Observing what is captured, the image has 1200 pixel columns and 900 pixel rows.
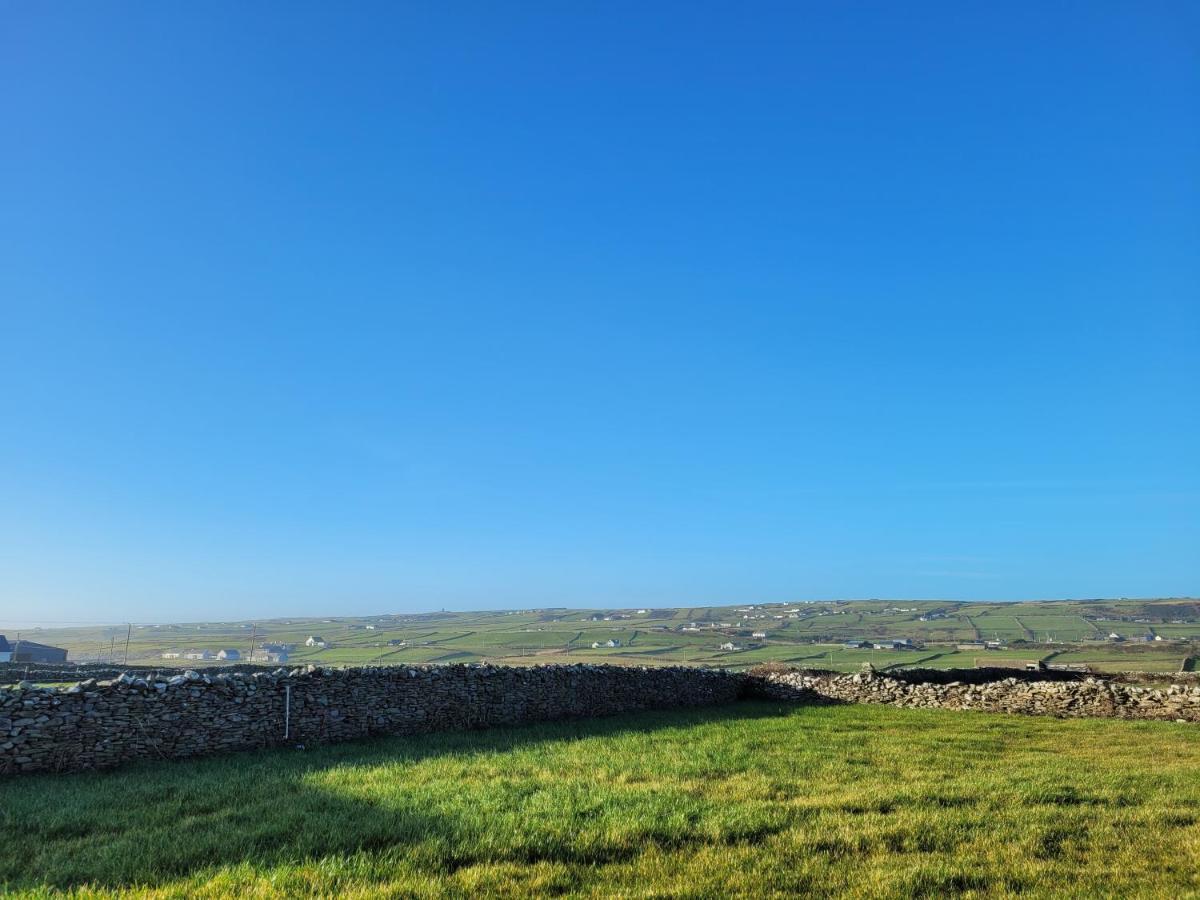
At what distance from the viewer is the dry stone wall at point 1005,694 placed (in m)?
23.6

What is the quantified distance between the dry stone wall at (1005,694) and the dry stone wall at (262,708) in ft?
32.4

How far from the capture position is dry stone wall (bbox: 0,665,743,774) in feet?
44.7

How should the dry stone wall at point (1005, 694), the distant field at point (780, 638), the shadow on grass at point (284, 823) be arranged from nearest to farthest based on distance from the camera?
the shadow on grass at point (284, 823)
the dry stone wall at point (1005, 694)
the distant field at point (780, 638)

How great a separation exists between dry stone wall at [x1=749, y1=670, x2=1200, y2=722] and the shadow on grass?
21.5 meters

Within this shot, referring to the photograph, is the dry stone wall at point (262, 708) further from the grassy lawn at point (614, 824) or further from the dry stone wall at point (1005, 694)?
the dry stone wall at point (1005, 694)

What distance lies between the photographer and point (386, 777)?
12.2 m

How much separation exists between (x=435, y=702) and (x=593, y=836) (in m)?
13.3

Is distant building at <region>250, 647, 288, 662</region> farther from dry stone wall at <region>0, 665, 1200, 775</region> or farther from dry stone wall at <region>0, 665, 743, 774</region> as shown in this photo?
dry stone wall at <region>0, 665, 743, 774</region>

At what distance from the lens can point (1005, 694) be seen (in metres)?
26.5

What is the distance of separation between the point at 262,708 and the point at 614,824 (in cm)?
1159

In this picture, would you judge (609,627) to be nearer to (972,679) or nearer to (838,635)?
(838,635)

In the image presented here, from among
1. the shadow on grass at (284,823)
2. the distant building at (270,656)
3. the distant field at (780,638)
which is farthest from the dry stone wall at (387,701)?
the distant building at (270,656)

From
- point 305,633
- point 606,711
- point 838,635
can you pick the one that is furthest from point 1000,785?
point 305,633

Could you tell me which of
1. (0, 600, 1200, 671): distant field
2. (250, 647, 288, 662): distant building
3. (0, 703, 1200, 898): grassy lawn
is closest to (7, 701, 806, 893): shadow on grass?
(0, 703, 1200, 898): grassy lawn
